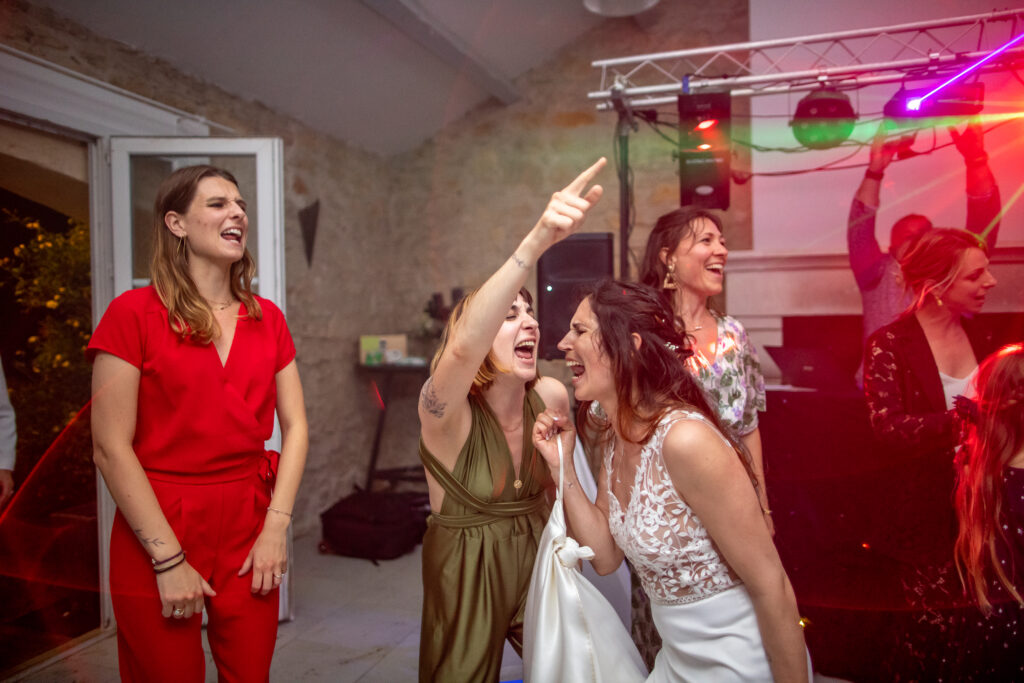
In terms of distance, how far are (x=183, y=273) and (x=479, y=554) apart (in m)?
1.00

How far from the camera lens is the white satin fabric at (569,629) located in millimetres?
1237

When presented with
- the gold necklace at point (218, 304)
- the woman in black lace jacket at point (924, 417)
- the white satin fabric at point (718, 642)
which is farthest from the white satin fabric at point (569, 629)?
the woman in black lace jacket at point (924, 417)

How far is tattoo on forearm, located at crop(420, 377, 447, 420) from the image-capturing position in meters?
1.43

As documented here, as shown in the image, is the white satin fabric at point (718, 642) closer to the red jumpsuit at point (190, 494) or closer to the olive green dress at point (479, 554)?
the olive green dress at point (479, 554)

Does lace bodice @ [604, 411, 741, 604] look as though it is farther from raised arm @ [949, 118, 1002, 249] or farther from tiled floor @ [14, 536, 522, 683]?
raised arm @ [949, 118, 1002, 249]

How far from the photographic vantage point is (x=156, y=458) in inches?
57.2

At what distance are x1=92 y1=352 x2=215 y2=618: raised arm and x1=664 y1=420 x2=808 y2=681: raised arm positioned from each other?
111 centimetres

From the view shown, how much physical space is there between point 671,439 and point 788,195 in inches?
149

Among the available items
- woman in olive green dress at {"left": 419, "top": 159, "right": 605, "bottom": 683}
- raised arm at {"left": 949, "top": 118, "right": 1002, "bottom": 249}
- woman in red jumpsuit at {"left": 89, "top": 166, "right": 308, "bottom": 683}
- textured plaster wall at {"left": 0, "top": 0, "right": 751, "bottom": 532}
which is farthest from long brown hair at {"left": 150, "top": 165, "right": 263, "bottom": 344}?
raised arm at {"left": 949, "top": 118, "right": 1002, "bottom": 249}

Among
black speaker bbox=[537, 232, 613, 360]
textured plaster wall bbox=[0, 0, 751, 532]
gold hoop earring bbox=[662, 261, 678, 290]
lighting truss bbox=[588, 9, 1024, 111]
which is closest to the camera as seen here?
gold hoop earring bbox=[662, 261, 678, 290]

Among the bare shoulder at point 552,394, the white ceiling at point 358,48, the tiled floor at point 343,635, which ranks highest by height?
the white ceiling at point 358,48

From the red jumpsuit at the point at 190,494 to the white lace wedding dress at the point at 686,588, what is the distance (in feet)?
3.00

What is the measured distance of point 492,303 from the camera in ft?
4.06

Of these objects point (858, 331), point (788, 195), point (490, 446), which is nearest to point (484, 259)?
point (788, 195)
